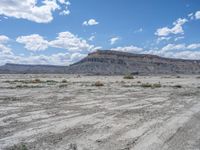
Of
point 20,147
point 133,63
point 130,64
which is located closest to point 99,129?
point 20,147

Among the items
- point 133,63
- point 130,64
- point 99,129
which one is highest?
point 133,63

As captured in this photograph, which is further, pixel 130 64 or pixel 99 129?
pixel 130 64

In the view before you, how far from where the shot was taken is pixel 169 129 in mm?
10898

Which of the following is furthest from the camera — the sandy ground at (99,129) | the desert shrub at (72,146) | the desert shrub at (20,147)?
the sandy ground at (99,129)

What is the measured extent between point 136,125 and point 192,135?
2.29 metres

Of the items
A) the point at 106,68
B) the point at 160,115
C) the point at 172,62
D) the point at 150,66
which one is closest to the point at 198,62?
the point at 172,62

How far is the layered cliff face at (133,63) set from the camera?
170000 millimetres

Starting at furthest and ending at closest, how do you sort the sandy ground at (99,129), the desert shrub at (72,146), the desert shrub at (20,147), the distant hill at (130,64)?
the distant hill at (130,64) < the sandy ground at (99,129) < the desert shrub at (72,146) < the desert shrub at (20,147)

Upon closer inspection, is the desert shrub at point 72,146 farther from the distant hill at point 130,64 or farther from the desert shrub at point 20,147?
the distant hill at point 130,64

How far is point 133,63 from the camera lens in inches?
6905

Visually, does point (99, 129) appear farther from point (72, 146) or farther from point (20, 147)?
point (20, 147)

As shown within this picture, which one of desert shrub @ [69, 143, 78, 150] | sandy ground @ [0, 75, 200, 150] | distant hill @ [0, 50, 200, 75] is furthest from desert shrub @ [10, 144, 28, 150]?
distant hill @ [0, 50, 200, 75]

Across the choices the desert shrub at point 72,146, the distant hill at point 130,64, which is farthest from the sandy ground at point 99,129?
the distant hill at point 130,64

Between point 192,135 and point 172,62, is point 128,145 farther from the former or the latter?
point 172,62
